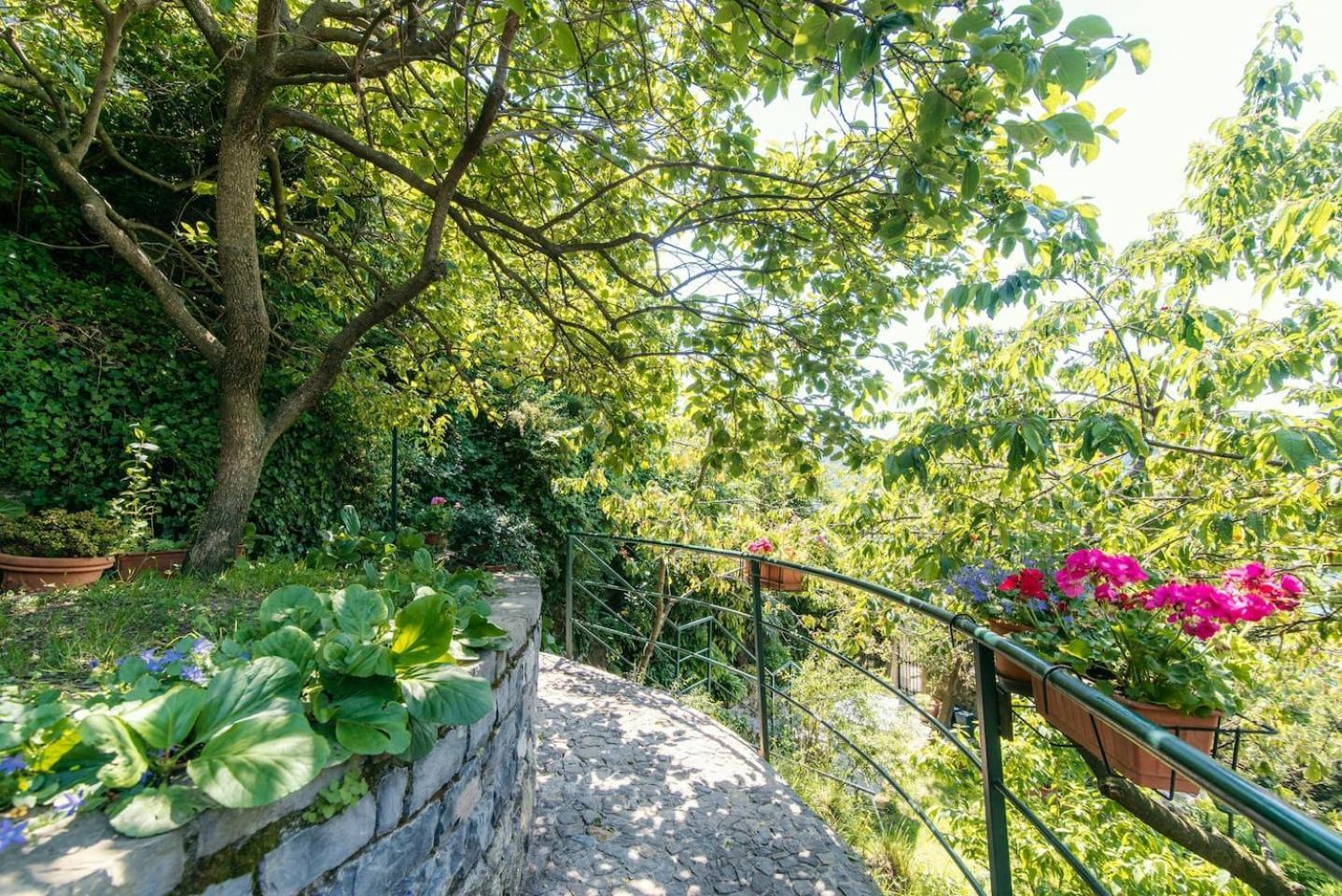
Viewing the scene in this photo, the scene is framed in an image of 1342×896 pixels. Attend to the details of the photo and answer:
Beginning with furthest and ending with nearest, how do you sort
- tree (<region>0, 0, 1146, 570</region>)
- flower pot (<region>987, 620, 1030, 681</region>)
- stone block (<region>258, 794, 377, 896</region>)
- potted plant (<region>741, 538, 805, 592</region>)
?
potted plant (<region>741, 538, 805, 592</region>) < tree (<region>0, 0, 1146, 570</region>) < flower pot (<region>987, 620, 1030, 681</region>) < stone block (<region>258, 794, 377, 896</region>)

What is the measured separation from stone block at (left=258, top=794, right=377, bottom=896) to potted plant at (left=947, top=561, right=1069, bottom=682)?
167cm

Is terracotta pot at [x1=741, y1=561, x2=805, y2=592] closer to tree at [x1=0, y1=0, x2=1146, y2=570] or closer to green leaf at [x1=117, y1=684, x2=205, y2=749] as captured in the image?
tree at [x1=0, y1=0, x2=1146, y2=570]

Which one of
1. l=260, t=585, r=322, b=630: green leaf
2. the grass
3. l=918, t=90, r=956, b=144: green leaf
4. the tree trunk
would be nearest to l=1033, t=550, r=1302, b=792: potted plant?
l=918, t=90, r=956, b=144: green leaf

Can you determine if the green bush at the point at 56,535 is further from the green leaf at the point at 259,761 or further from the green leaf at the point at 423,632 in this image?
the green leaf at the point at 259,761

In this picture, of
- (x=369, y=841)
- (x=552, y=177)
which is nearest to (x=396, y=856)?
(x=369, y=841)

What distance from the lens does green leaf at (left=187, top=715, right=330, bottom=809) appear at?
83 cm

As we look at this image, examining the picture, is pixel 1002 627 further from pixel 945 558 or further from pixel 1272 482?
pixel 1272 482

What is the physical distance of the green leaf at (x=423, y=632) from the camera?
1.33 meters

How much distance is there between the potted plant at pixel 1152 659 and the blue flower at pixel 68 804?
1828 millimetres

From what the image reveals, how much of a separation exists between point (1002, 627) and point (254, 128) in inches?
155

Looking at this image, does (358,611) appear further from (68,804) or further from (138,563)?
(138,563)

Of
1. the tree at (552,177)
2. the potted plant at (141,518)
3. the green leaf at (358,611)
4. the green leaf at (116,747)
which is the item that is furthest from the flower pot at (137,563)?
the green leaf at (116,747)

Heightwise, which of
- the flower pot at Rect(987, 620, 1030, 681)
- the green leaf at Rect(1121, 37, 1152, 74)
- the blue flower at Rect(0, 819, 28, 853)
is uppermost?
the green leaf at Rect(1121, 37, 1152, 74)

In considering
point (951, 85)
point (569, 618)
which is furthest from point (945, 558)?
point (569, 618)
